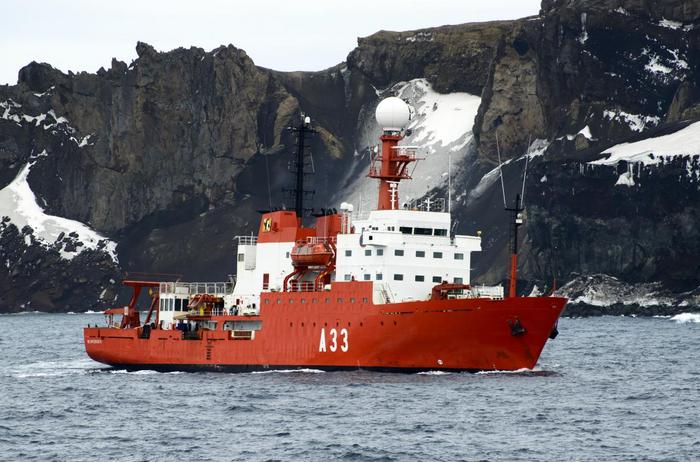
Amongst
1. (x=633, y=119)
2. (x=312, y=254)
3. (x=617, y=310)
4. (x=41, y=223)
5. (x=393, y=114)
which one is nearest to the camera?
(x=312, y=254)

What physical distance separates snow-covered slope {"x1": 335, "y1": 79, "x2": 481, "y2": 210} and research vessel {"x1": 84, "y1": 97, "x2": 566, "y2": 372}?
10396 centimetres

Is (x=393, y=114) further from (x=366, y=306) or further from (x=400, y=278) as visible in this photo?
(x=366, y=306)

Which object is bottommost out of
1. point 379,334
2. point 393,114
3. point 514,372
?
point 514,372

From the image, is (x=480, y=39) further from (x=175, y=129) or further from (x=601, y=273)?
(x=601, y=273)

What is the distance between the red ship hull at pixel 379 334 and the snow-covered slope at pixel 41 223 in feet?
383

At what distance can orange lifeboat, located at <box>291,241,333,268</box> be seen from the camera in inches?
2537

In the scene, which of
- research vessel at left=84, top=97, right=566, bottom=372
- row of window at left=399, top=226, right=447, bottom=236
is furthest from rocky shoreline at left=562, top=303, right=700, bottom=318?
row of window at left=399, top=226, right=447, bottom=236

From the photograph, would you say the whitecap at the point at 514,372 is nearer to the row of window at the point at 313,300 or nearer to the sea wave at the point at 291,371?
the row of window at the point at 313,300

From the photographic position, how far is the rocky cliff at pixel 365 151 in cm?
14812

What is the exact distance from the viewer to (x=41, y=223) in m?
187

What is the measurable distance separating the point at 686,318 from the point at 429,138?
221ft

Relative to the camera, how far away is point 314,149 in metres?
191

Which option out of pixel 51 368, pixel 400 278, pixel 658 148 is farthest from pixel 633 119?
pixel 400 278

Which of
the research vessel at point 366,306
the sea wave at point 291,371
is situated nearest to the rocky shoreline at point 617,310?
the research vessel at point 366,306
